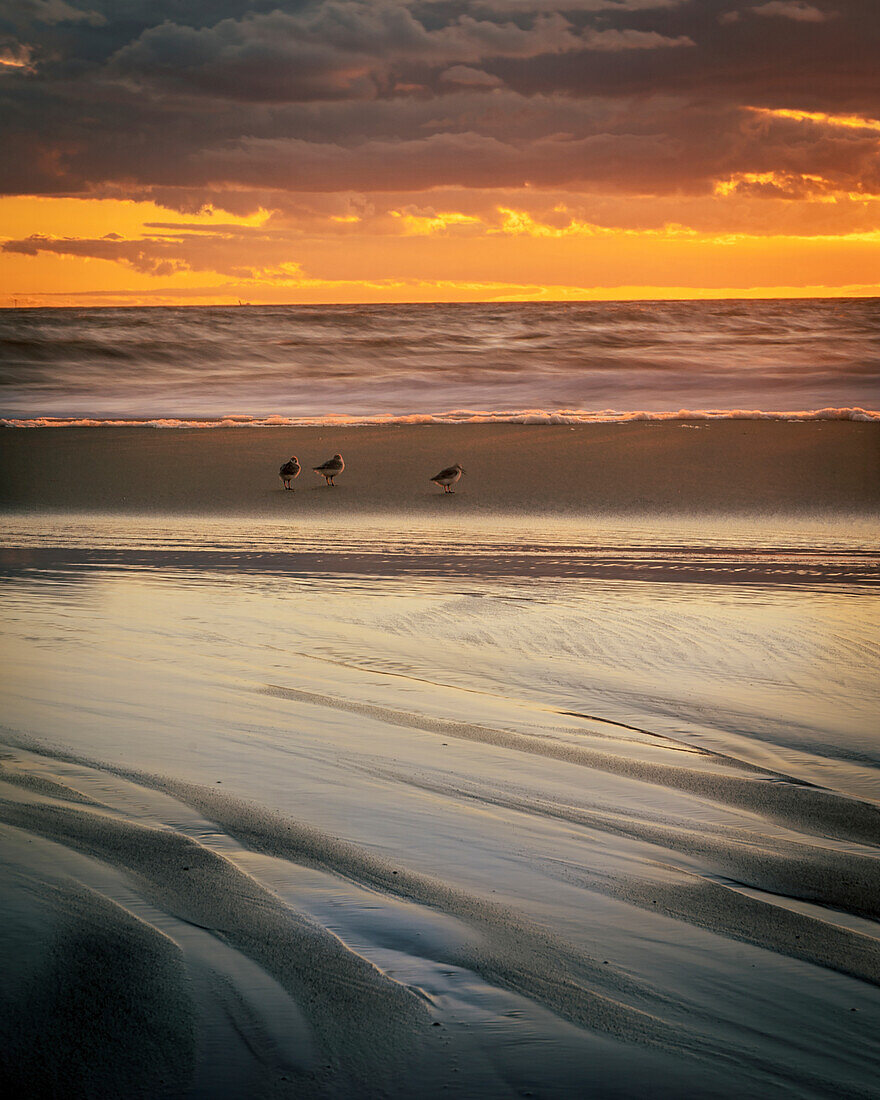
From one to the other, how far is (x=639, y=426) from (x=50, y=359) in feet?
63.8

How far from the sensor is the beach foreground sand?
1116 centimetres

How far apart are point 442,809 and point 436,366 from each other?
84.1ft

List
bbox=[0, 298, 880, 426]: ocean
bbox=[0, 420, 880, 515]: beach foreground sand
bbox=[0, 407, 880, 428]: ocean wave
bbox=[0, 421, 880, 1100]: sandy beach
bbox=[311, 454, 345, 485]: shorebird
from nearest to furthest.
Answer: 1. bbox=[0, 421, 880, 1100]: sandy beach
2. bbox=[0, 420, 880, 515]: beach foreground sand
3. bbox=[311, 454, 345, 485]: shorebird
4. bbox=[0, 407, 880, 428]: ocean wave
5. bbox=[0, 298, 880, 426]: ocean

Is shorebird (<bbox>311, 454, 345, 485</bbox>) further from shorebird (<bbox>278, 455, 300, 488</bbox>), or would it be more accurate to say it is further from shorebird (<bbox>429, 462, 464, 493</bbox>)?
shorebird (<bbox>429, 462, 464, 493</bbox>)

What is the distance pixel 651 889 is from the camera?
254 cm

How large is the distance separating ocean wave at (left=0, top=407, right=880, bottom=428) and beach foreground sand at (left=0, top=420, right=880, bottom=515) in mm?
564

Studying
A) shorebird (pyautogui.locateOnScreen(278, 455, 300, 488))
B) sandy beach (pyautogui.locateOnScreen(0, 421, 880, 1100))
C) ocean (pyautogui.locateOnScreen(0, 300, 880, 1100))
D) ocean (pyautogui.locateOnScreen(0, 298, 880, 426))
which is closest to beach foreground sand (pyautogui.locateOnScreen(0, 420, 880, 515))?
shorebird (pyautogui.locateOnScreen(278, 455, 300, 488))

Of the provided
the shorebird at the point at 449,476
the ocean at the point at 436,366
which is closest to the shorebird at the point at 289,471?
the shorebird at the point at 449,476

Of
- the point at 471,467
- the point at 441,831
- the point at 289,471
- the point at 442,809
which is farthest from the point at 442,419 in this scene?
the point at 441,831

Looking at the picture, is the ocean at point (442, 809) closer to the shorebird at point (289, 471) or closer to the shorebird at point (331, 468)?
the shorebird at point (289, 471)

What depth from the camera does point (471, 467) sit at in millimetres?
13016

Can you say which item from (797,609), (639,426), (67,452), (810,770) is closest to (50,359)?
(67,452)

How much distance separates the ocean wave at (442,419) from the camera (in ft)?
54.0

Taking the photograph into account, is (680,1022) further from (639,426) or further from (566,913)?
(639,426)
